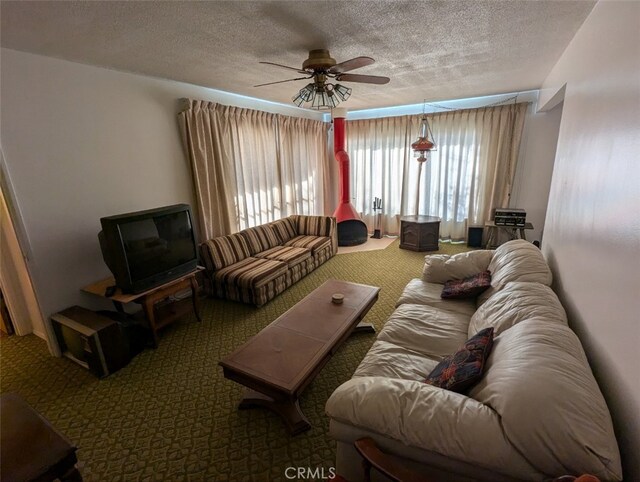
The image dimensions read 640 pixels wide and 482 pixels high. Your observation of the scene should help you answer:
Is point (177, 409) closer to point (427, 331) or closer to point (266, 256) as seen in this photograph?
point (427, 331)

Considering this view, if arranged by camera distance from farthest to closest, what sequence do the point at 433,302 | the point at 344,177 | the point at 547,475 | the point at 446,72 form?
the point at 344,177, the point at 446,72, the point at 433,302, the point at 547,475

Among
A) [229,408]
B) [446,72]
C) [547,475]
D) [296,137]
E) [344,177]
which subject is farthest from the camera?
[344,177]

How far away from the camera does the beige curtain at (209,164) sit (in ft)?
11.0

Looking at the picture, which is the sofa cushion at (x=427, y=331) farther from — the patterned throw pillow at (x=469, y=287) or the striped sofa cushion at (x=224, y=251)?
the striped sofa cushion at (x=224, y=251)

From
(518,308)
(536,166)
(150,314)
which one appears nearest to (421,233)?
(536,166)

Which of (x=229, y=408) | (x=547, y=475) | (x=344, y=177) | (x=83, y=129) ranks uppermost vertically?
(x=83, y=129)

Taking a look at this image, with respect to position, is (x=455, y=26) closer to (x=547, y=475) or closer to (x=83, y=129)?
(x=547, y=475)

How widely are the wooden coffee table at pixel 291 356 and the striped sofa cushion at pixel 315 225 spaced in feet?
7.93

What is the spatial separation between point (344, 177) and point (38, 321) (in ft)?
15.0

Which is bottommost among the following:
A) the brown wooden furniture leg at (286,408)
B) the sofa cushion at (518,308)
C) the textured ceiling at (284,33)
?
the brown wooden furniture leg at (286,408)

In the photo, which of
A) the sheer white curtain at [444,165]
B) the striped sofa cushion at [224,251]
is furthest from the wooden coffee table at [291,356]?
the sheer white curtain at [444,165]

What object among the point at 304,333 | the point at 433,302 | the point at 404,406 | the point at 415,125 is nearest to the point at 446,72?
the point at 415,125

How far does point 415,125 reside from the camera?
5262 millimetres

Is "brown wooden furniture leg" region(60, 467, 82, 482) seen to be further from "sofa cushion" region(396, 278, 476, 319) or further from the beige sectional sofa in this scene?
"sofa cushion" region(396, 278, 476, 319)
